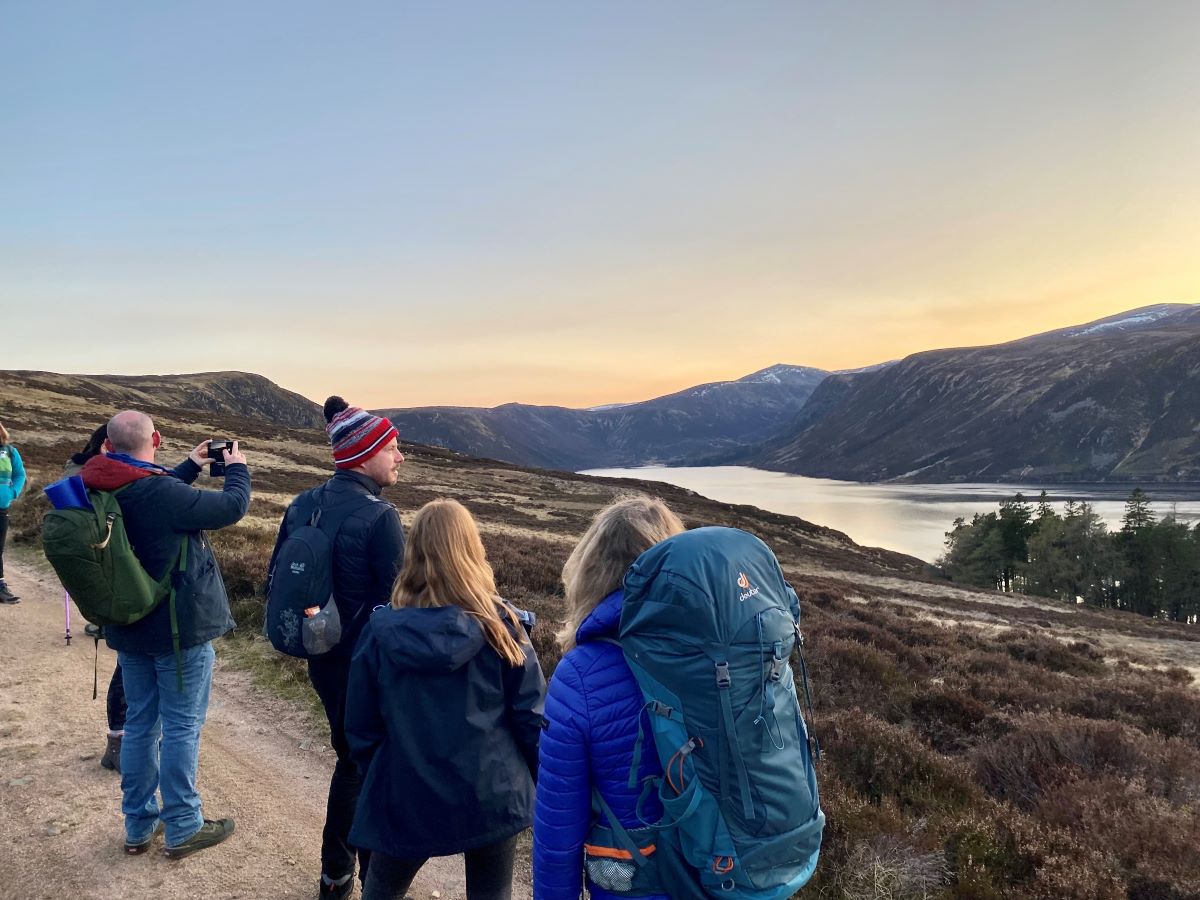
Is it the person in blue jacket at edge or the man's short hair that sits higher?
the man's short hair

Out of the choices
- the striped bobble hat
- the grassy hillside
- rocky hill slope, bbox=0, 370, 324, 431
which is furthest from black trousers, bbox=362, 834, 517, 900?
rocky hill slope, bbox=0, 370, 324, 431

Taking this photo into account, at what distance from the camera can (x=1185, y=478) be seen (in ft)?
508

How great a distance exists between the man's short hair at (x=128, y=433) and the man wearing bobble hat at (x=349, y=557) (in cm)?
104

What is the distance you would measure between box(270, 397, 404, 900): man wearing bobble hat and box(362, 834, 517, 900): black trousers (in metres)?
0.74

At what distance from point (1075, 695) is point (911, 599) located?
61.8 ft

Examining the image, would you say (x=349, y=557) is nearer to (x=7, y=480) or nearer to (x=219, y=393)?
(x=7, y=480)

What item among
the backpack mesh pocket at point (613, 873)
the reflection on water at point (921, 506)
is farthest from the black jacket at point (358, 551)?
the reflection on water at point (921, 506)

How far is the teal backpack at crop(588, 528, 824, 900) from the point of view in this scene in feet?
5.98

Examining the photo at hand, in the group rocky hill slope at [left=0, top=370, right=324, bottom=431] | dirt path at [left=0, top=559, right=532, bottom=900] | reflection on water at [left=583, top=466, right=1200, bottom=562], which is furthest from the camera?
rocky hill slope at [left=0, top=370, right=324, bottom=431]

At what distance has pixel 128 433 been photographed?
376 centimetres

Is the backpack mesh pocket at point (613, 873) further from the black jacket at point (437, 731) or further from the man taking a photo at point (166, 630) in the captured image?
the man taking a photo at point (166, 630)

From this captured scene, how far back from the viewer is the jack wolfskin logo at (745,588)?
1871 mm

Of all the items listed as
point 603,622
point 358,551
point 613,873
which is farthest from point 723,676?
point 358,551

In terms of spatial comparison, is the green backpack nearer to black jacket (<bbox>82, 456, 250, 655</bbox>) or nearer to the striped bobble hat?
black jacket (<bbox>82, 456, 250, 655</bbox>)
